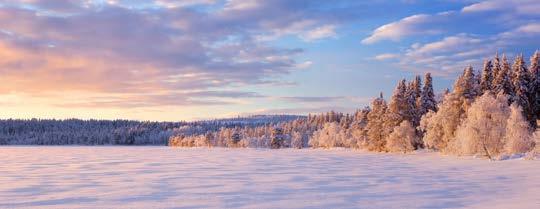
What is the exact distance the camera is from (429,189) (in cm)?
2556

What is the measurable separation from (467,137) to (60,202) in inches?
1942

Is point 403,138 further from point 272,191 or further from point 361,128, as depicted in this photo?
point 272,191

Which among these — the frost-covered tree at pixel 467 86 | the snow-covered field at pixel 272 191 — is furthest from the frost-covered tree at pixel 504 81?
the snow-covered field at pixel 272 191

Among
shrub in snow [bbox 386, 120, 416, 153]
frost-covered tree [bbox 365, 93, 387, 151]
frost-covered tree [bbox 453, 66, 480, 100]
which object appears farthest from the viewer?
frost-covered tree [bbox 365, 93, 387, 151]

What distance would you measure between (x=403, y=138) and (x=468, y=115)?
58.3 feet

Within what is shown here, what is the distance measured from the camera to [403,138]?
78562 mm

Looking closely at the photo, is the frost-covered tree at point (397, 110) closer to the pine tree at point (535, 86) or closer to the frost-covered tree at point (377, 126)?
the frost-covered tree at point (377, 126)

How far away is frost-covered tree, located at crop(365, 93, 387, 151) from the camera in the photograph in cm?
8706

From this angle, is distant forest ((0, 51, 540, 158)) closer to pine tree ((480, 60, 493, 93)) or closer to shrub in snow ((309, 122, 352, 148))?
pine tree ((480, 60, 493, 93))

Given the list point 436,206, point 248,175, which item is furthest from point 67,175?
point 436,206

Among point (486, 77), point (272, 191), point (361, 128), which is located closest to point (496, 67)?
point (486, 77)

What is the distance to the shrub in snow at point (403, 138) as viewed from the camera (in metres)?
78.2

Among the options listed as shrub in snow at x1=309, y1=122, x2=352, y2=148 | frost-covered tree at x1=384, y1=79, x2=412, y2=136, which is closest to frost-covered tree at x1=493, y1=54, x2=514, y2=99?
frost-covered tree at x1=384, y1=79, x2=412, y2=136

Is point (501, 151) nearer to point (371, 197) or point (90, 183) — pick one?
point (371, 197)
